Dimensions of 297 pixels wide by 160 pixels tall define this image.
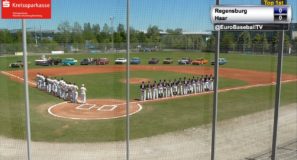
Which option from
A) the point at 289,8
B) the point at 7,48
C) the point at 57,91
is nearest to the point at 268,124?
the point at 289,8

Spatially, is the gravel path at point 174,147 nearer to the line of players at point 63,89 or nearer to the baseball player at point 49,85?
the line of players at point 63,89

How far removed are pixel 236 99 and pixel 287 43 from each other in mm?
3810

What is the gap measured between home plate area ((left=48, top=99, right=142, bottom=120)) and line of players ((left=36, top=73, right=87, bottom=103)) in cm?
43

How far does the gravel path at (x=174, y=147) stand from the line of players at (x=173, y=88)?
606 centimetres

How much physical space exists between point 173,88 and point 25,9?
14744mm

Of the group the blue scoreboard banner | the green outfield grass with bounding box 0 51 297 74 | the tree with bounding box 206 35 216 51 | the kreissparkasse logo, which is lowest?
the green outfield grass with bounding box 0 51 297 74

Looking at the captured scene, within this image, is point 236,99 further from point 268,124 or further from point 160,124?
point 160,124

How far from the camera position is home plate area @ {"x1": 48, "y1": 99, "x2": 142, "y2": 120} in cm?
1409

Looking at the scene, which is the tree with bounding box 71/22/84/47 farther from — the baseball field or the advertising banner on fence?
the baseball field

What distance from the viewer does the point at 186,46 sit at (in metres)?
8.91

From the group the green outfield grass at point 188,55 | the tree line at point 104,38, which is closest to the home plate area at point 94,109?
the green outfield grass at point 188,55

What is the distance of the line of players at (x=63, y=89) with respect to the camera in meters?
16.8

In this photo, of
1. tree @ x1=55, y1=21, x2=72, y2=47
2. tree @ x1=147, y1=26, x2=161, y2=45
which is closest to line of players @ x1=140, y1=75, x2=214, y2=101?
tree @ x1=147, y1=26, x2=161, y2=45

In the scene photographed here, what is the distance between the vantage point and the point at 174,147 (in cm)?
1027
